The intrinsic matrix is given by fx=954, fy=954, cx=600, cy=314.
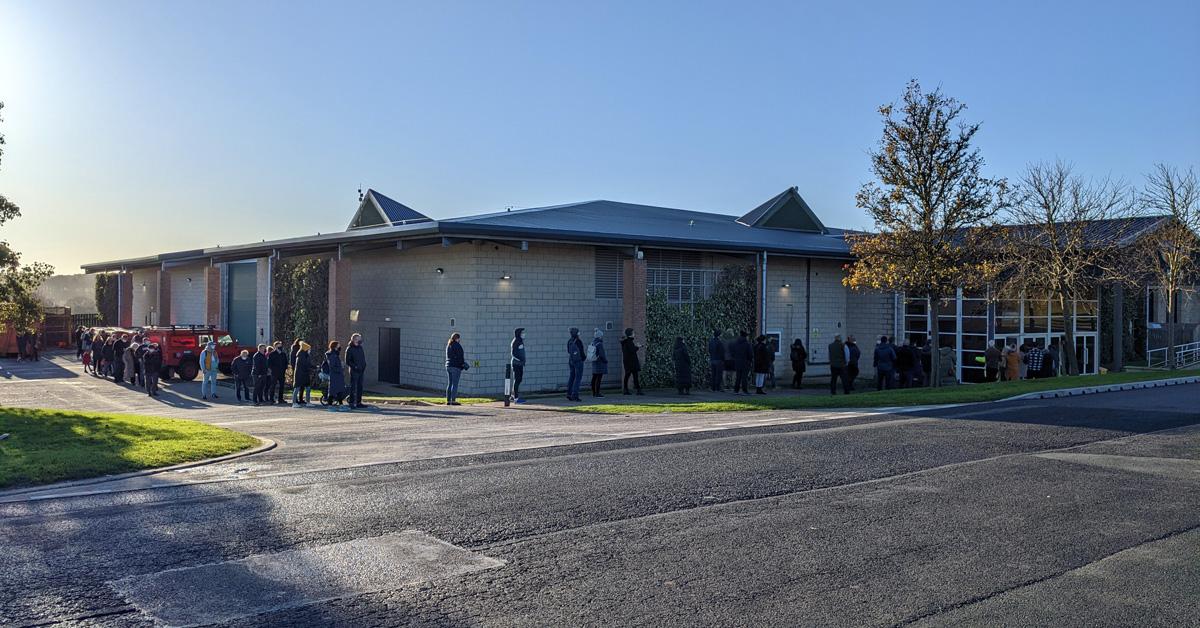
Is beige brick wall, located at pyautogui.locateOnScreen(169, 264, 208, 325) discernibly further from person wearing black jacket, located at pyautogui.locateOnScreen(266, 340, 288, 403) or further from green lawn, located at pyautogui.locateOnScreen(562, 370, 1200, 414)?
green lawn, located at pyautogui.locateOnScreen(562, 370, 1200, 414)

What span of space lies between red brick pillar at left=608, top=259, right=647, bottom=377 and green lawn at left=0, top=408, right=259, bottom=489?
500 inches

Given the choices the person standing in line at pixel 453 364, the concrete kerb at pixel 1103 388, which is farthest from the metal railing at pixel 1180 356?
the person standing in line at pixel 453 364

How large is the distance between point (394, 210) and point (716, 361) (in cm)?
2131

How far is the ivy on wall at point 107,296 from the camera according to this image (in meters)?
51.2

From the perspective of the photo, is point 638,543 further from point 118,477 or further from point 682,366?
point 682,366

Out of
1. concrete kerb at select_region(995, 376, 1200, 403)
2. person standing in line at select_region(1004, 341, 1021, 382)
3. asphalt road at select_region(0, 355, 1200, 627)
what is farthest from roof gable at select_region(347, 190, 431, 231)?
asphalt road at select_region(0, 355, 1200, 627)

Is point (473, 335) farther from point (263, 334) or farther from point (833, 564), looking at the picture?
point (833, 564)

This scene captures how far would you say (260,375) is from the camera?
22.6 meters

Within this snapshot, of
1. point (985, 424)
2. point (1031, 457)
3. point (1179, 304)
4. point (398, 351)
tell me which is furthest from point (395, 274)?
point (1179, 304)

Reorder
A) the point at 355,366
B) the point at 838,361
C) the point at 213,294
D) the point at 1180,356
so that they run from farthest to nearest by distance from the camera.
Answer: the point at 213,294 → the point at 1180,356 → the point at 838,361 → the point at 355,366

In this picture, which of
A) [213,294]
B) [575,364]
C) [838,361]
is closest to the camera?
[575,364]

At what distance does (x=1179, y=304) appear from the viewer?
128ft

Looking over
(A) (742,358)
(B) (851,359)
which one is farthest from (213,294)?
(B) (851,359)

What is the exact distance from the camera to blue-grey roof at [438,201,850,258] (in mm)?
23516
